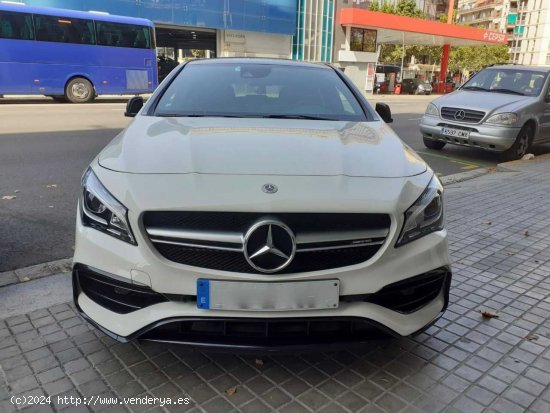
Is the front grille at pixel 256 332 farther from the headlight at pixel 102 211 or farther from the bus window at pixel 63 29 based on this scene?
the bus window at pixel 63 29

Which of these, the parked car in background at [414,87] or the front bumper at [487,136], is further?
the parked car in background at [414,87]

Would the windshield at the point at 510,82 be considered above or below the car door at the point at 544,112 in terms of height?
above

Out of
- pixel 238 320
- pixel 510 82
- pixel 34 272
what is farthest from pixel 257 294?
pixel 510 82

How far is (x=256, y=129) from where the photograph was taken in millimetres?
2879

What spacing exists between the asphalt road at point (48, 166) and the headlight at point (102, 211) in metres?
1.83

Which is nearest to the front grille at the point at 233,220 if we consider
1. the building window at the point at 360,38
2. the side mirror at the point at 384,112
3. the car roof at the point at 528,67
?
the side mirror at the point at 384,112

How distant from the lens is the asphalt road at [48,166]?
4.28m

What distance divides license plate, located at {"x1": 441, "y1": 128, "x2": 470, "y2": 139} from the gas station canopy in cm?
2895

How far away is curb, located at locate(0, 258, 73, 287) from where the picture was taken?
352cm

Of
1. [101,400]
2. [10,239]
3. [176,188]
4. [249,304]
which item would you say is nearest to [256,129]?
[176,188]

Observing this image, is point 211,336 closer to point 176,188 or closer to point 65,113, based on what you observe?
point 176,188

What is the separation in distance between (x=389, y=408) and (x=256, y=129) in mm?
1648

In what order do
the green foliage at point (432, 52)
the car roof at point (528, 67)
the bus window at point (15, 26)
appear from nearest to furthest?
the car roof at point (528, 67) < the bus window at point (15, 26) < the green foliage at point (432, 52)

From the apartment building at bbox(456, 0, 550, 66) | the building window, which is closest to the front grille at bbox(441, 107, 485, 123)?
the building window
